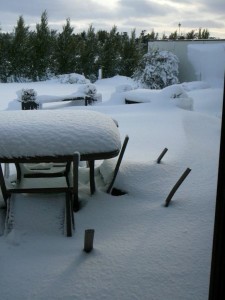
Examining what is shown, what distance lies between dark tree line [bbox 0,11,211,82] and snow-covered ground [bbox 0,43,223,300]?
476 inches

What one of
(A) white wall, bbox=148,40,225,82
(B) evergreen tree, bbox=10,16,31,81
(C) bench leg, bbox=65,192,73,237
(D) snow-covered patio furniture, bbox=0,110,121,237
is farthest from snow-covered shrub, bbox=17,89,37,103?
(A) white wall, bbox=148,40,225,82

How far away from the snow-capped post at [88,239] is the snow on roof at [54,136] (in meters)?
0.72

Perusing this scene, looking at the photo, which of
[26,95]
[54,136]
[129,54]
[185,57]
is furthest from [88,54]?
[54,136]

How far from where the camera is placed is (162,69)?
13047mm

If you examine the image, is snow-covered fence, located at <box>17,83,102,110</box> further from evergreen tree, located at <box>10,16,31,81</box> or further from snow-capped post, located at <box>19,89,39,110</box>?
evergreen tree, located at <box>10,16,31,81</box>

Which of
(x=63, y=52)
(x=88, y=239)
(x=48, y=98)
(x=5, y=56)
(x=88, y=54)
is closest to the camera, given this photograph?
(x=88, y=239)

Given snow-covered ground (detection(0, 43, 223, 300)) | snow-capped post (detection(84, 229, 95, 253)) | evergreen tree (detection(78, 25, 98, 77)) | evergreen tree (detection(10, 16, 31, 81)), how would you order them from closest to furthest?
1. snow-covered ground (detection(0, 43, 223, 300))
2. snow-capped post (detection(84, 229, 95, 253))
3. evergreen tree (detection(10, 16, 31, 81))
4. evergreen tree (detection(78, 25, 98, 77))

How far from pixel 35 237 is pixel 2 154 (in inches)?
24.2

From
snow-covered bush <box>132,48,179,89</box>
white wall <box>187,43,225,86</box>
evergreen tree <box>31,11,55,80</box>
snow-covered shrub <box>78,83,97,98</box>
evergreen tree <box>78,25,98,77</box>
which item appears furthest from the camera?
evergreen tree <box>78,25,98,77</box>

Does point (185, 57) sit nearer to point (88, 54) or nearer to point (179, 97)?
point (88, 54)

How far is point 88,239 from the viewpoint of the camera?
2.45 m

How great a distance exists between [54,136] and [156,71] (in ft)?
34.1

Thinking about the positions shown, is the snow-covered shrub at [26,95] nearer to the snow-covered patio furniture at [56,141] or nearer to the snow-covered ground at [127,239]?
the snow-covered ground at [127,239]

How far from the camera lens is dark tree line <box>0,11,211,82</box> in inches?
616
